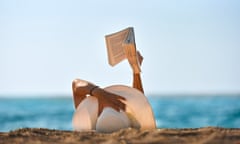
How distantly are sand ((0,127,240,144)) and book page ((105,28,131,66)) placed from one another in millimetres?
896

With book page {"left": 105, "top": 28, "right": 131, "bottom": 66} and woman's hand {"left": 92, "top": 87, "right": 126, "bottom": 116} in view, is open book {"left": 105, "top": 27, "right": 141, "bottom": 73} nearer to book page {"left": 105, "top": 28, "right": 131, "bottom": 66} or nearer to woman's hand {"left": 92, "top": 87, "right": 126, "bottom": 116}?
book page {"left": 105, "top": 28, "right": 131, "bottom": 66}

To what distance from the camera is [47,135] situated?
16.9 feet

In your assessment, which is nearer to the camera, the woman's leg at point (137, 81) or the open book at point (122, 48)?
the open book at point (122, 48)

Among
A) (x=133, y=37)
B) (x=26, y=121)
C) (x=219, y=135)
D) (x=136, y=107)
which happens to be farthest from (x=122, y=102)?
(x=26, y=121)

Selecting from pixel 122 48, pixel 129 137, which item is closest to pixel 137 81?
pixel 122 48

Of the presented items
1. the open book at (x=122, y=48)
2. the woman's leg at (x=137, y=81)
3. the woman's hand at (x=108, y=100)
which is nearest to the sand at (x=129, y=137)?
the woman's hand at (x=108, y=100)

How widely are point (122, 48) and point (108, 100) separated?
56 cm

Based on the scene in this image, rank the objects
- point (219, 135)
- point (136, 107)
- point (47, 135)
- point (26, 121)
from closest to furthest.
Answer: point (219, 135)
point (47, 135)
point (136, 107)
point (26, 121)

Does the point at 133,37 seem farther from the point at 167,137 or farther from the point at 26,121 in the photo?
the point at 26,121

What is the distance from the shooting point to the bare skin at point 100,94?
18.3 feet

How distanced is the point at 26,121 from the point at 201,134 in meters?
19.2

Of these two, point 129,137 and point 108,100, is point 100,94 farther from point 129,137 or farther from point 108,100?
point 129,137

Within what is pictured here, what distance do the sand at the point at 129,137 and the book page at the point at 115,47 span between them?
0.90 meters

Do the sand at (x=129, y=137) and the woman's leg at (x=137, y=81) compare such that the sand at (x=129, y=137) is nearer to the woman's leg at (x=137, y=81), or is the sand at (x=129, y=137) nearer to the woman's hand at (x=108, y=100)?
the woman's hand at (x=108, y=100)
